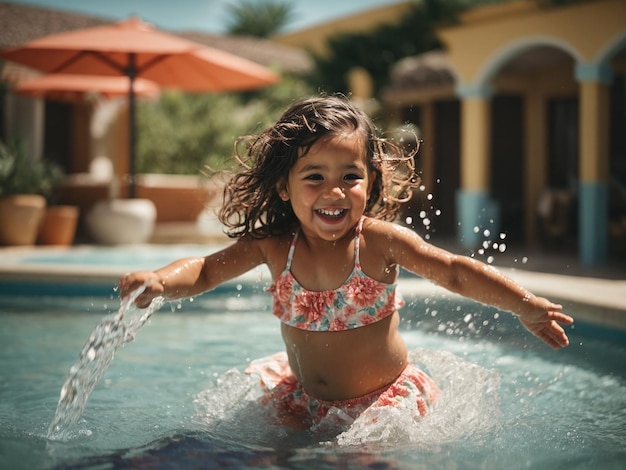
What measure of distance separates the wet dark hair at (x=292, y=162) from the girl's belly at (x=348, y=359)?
0.49 m

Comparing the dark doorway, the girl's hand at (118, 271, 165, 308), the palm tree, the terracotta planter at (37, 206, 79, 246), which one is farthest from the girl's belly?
the palm tree

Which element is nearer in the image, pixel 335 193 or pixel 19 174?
pixel 335 193

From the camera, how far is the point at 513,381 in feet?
14.0

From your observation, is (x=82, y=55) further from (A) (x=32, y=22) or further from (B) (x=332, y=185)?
(B) (x=332, y=185)

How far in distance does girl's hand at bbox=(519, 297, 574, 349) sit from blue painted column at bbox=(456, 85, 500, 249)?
8012 millimetres

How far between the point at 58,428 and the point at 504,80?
10.1 meters

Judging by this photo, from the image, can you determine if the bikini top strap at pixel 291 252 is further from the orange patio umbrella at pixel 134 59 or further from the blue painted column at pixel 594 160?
the orange patio umbrella at pixel 134 59

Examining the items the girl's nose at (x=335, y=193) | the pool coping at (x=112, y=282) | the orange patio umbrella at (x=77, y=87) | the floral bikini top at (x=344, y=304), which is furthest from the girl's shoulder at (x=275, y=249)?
the orange patio umbrella at (x=77, y=87)

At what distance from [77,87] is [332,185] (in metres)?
10.6

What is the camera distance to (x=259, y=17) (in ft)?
142

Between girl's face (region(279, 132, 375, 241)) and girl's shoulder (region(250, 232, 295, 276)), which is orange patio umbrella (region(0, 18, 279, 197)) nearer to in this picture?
girl's shoulder (region(250, 232, 295, 276))

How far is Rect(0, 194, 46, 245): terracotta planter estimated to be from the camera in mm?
10680

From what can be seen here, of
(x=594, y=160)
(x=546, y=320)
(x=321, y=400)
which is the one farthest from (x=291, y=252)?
(x=594, y=160)

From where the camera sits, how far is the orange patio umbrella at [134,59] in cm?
1004
